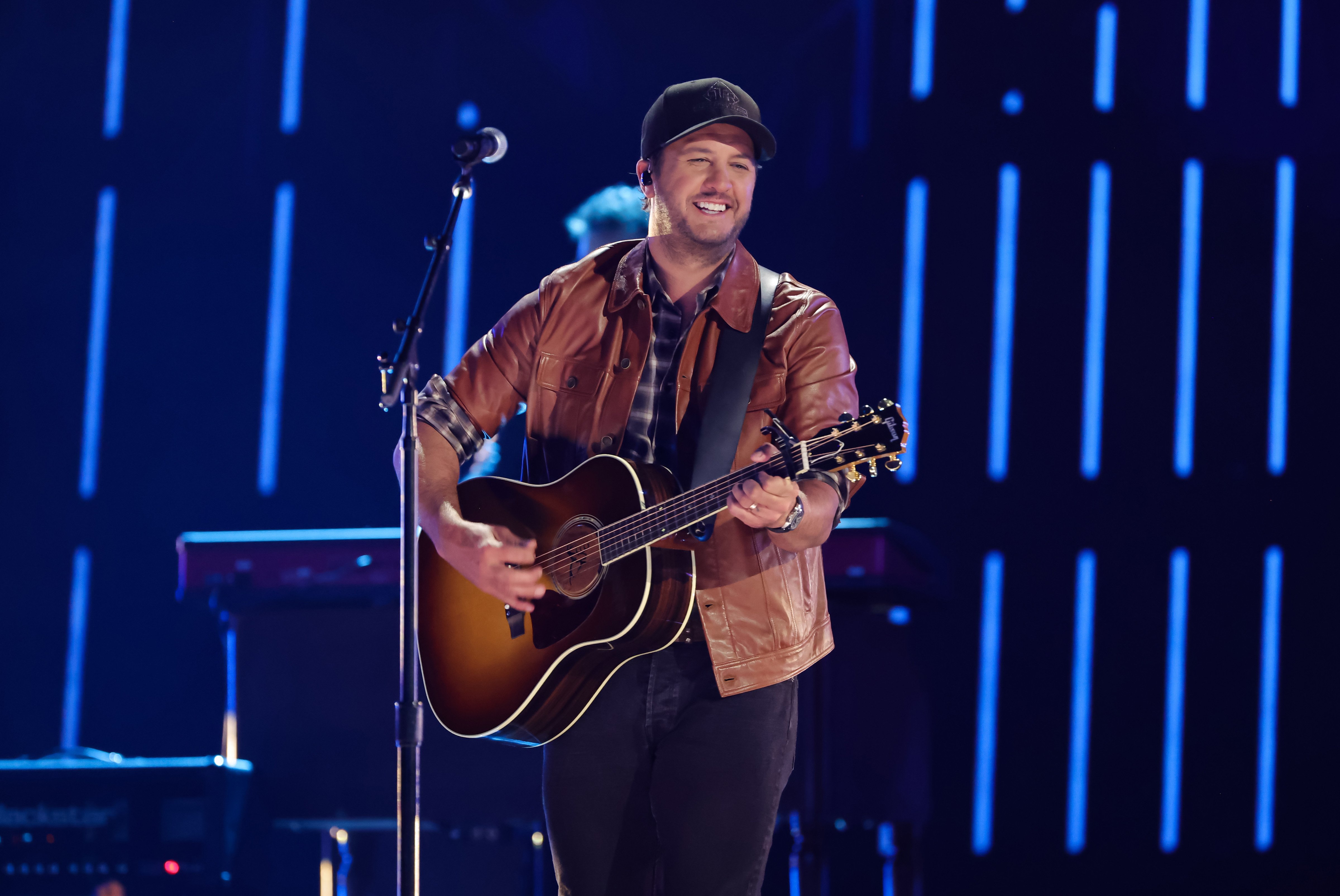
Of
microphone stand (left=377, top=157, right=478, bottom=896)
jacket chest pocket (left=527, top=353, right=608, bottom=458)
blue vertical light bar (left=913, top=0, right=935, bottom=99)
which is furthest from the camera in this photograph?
blue vertical light bar (left=913, top=0, right=935, bottom=99)

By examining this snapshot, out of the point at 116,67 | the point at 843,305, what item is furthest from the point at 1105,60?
the point at 116,67

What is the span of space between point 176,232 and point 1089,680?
4552mm

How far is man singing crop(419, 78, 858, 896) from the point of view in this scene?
6.95 ft

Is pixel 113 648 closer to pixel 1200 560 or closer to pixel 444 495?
pixel 444 495

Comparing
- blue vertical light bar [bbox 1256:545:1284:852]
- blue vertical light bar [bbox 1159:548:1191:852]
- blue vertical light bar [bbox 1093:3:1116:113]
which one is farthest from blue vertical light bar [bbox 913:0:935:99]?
blue vertical light bar [bbox 1256:545:1284:852]

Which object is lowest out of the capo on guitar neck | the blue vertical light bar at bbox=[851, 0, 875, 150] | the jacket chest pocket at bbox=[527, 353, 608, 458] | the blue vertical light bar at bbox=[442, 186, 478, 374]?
the capo on guitar neck

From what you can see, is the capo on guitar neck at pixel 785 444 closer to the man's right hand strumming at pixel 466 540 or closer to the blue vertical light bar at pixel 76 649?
the man's right hand strumming at pixel 466 540

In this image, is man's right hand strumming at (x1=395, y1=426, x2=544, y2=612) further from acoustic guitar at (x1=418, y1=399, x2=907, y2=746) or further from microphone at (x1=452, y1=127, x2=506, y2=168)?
microphone at (x1=452, y1=127, x2=506, y2=168)

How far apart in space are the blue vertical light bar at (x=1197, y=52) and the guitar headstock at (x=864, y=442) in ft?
12.3

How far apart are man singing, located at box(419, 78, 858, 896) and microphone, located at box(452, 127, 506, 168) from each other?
27 centimetres

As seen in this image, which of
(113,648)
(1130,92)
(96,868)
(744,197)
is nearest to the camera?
(744,197)

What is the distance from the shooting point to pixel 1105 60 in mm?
5148

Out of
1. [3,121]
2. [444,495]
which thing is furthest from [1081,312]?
[3,121]

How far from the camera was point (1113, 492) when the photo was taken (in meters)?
4.98
